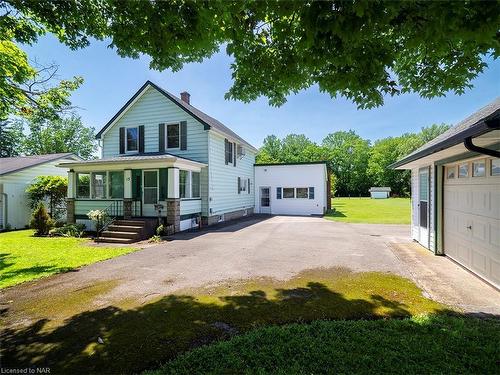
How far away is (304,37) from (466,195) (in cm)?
611

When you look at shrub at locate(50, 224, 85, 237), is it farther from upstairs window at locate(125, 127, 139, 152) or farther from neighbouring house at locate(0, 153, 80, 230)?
upstairs window at locate(125, 127, 139, 152)

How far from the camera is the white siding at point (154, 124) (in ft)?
51.9

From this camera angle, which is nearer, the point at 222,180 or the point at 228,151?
the point at 222,180

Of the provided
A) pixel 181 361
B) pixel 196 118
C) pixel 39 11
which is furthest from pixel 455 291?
pixel 196 118

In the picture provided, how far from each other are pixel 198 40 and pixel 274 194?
19.8 m

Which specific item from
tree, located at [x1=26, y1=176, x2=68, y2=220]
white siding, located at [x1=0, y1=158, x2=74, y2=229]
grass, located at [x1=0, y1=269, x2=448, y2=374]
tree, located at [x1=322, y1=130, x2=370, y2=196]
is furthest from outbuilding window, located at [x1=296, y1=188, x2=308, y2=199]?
tree, located at [x1=322, y1=130, x2=370, y2=196]

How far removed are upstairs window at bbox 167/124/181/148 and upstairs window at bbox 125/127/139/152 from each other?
2.22m

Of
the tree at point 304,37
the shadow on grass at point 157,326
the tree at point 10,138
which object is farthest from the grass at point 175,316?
the tree at point 10,138

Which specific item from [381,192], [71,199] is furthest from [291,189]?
[381,192]

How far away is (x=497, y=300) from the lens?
487cm

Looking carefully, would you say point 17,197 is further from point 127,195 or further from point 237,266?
point 237,266

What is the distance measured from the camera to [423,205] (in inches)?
385

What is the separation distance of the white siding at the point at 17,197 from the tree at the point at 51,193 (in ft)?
1.31

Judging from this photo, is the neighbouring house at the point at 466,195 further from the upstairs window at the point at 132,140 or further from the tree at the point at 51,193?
the tree at the point at 51,193
